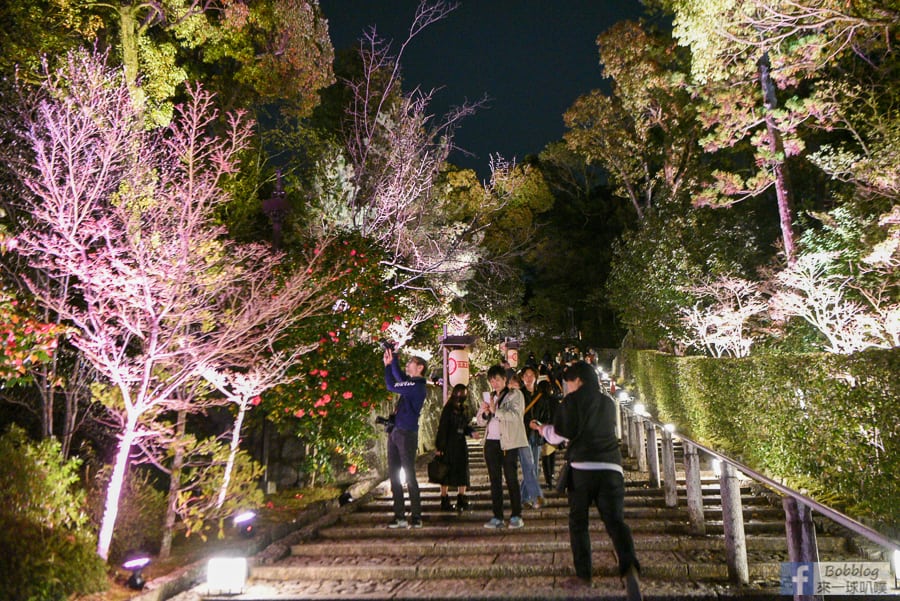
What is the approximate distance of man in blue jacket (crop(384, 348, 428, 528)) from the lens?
6781mm


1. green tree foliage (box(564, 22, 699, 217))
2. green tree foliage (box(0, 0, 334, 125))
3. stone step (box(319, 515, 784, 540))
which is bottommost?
stone step (box(319, 515, 784, 540))

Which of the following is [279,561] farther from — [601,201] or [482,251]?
[601,201]

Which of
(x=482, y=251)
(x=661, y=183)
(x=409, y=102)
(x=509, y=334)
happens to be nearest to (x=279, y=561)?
(x=409, y=102)

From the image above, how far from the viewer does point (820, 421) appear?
6.72 m

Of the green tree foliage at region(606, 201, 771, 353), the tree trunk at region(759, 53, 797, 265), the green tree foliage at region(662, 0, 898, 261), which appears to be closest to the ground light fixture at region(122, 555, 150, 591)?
the green tree foliage at region(662, 0, 898, 261)

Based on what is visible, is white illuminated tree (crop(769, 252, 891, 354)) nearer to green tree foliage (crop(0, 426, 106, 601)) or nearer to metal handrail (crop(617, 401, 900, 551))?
metal handrail (crop(617, 401, 900, 551))

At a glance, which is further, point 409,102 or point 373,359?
point 409,102

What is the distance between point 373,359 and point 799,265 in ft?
28.0

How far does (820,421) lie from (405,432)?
4.62 m

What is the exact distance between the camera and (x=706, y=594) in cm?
463

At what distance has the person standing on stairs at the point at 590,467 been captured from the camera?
174 inches

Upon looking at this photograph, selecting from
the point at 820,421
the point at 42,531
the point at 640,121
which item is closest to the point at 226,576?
the point at 42,531

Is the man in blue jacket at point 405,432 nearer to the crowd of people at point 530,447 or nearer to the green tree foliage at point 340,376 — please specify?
the crowd of people at point 530,447

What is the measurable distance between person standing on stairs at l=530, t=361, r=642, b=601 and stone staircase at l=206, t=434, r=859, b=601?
0.41 m
